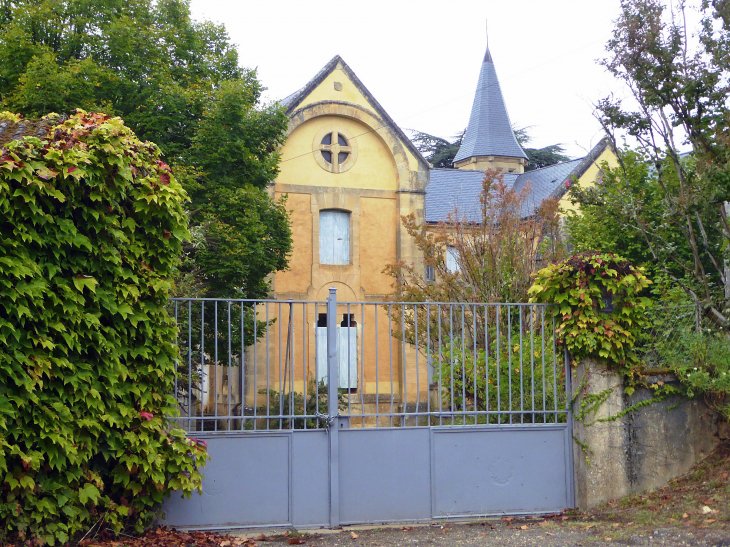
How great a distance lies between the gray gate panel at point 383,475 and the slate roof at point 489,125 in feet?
89.3

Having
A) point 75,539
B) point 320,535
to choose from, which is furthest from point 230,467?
point 75,539

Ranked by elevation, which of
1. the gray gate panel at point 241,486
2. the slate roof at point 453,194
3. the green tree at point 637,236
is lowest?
the gray gate panel at point 241,486

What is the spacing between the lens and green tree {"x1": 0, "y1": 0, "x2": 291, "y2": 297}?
569 inches

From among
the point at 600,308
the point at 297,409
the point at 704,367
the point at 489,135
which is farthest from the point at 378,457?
the point at 489,135

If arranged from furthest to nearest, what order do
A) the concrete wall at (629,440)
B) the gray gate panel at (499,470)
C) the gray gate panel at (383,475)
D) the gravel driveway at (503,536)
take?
the concrete wall at (629,440) → the gray gate panel at (499,470) → the gray gate panel at (383,475) → the gravel driveway at (503,536)

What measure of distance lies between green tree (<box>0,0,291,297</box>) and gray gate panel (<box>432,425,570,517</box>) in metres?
7.63

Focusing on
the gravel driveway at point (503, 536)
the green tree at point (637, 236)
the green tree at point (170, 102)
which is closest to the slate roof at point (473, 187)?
the green tree at point (637, 236)

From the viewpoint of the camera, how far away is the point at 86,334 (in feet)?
20.2

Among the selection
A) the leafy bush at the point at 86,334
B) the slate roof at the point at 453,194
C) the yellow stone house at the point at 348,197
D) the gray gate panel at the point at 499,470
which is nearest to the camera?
the leafy bush at the point at 86,334

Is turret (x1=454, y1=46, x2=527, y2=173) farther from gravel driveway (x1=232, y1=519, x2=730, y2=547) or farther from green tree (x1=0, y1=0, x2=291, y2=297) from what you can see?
gravel driveway (x1=232, y1=519, x2=730, y2=547)

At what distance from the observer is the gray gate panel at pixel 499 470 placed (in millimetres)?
7816

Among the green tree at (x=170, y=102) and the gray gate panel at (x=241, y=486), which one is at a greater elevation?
the green tree at (x=170, y=102)

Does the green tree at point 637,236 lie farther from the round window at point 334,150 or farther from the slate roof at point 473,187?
the round window at point 334,150

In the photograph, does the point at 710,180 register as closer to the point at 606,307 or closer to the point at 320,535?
the point at 606,307
